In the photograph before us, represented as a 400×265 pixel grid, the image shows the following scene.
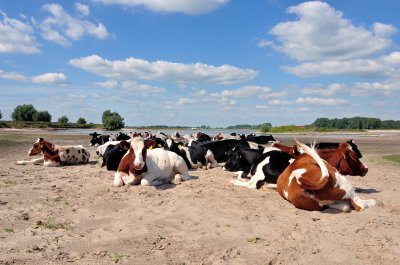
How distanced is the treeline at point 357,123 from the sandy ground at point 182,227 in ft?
409

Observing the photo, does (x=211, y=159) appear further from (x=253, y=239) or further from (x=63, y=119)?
(x=63, y=119)

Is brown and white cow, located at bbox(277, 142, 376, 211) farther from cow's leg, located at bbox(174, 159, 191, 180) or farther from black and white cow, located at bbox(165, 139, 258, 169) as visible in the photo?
black and white cow, located at bbox(165, 139, 258, 169)

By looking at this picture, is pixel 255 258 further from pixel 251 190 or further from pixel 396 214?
pixel 251 190

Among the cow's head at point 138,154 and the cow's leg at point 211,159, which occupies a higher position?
the cow's head at point 138,154

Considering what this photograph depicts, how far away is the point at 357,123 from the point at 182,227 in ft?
465

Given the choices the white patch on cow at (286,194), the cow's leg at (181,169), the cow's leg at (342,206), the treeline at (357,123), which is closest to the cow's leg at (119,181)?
the cow's leg at (181,169)

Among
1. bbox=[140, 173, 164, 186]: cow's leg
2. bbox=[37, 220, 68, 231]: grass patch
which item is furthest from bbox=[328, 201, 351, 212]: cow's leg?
bbox=[37, 220, 68, 231]: grass patch

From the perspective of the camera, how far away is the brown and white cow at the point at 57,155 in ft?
49.9

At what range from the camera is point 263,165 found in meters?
10.6

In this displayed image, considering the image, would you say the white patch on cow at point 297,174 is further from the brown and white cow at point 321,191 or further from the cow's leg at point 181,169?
the cow's leg at point 181,169

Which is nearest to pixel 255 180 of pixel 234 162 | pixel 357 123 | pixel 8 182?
pixel 234 162

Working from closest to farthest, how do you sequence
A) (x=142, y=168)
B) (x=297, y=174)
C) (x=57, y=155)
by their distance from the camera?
(x=297, y=174) → (x=142, y=168) → (x=57, y=155)

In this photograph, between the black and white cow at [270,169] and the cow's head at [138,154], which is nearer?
the black and white cow at [270,169]

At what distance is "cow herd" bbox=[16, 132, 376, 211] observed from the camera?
7957 mm
